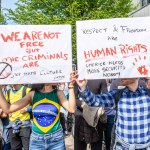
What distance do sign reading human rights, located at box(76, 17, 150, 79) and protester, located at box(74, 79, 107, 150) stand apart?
1553 millimetres

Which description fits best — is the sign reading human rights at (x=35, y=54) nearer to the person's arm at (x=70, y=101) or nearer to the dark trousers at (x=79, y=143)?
the person's arm at (x=70, y=101)

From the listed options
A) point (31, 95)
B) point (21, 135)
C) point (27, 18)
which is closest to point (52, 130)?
point (31, 95)

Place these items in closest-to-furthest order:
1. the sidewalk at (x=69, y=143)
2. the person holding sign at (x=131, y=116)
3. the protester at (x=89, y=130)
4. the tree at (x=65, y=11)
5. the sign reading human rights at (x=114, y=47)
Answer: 1. the person holding sign at (x=131, y=116)
2. the sign reading human rights at (x=114, y=47)
3. the protester at (x=89, y=130)
4. the sidewalk at (x=69, y=143)
5. the tree at (x=65, y=11)

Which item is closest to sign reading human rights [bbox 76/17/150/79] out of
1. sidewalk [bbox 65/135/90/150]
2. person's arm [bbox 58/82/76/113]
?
person's arm [bbox 58/82/76/113]

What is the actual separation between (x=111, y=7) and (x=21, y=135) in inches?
686

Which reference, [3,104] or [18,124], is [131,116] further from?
[18,124]

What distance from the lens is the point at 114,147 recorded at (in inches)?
142

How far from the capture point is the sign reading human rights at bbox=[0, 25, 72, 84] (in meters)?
3.71

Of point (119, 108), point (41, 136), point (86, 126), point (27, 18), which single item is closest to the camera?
point (119, 108)

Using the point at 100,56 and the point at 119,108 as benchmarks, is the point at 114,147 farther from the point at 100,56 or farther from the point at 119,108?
the point at 100,56

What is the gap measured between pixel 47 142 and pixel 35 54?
0.91 metres

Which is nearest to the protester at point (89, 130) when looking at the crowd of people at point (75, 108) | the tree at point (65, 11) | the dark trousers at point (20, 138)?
the crowd of people at point (75, 108)

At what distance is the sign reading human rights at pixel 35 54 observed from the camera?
3.71 metres

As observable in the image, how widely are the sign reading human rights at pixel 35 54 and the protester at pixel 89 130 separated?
1.51 m
